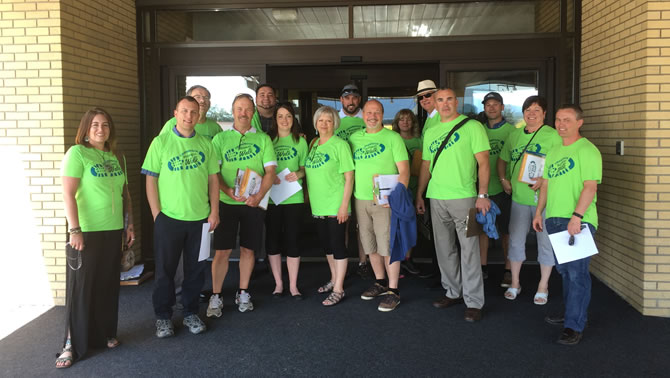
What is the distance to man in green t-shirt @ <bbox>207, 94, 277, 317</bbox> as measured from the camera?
3982mm

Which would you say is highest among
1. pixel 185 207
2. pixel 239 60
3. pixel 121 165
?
pixel 239 60

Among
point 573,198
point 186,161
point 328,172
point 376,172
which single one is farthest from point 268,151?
point 573,198

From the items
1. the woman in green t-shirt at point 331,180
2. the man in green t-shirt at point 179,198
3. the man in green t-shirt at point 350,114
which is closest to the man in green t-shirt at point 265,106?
the woman in green t-shirt at point 331,180

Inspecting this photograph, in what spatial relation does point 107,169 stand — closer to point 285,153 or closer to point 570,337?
point 285,153

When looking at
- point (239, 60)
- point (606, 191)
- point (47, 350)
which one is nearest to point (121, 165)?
point (47, 350)

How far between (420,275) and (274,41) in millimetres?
2885

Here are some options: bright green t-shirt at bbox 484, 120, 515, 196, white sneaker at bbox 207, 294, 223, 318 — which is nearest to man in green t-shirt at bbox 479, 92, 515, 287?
bright green t-shirt at bbox 484, 120, 515, 196

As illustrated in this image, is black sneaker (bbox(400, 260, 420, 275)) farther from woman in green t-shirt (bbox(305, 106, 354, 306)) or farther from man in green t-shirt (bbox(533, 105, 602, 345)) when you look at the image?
man in green t-shirt (bbox(533, 105, 602, 345))

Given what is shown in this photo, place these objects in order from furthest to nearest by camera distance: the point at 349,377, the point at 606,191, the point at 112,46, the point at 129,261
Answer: the point at 112,46 → the point at 606,191 → the point at 129,261 → the point at 349,377

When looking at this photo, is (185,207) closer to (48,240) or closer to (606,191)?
(48,240)

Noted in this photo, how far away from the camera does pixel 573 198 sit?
334cm

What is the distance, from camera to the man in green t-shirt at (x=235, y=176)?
13.1 ft

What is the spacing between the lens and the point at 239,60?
5590 millimetres

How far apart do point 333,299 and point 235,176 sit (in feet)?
4.24
